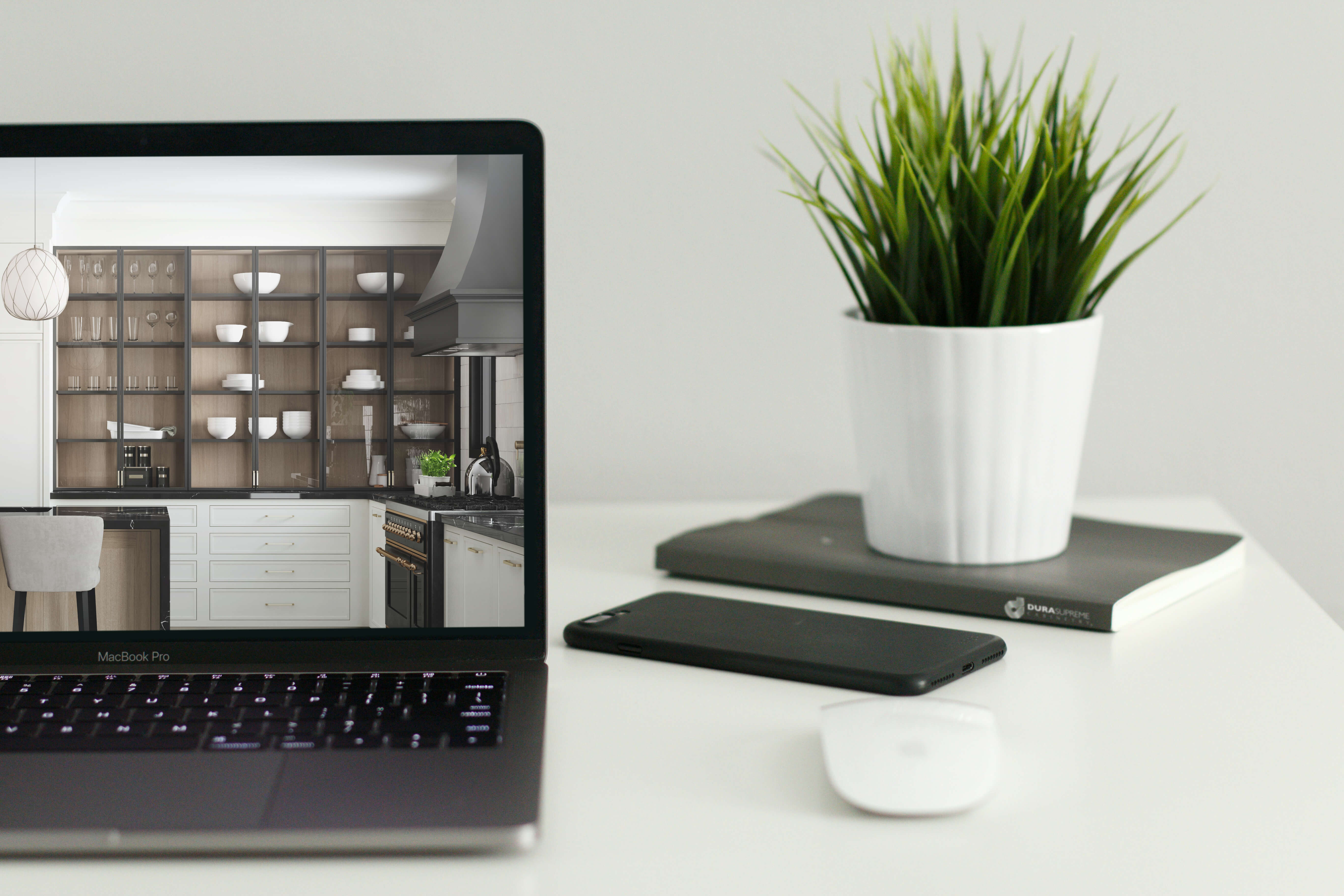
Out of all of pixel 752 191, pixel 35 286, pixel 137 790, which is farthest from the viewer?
pixel 752 191

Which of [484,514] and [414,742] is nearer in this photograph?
[414,742]

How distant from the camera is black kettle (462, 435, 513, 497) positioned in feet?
2.22

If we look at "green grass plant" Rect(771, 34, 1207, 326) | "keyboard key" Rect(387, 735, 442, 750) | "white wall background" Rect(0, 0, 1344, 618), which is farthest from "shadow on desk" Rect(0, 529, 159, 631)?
"white wall background" Rect(0, 0, 1344, 618)

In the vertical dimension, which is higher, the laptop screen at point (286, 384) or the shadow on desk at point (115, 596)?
the laptop screen at point (286, 384)

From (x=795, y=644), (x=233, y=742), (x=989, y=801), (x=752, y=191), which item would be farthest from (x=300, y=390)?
(x=752, y=191)

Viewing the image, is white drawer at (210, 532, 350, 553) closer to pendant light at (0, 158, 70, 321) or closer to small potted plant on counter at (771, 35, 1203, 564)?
pendant light at (0, 158, 70, 321)

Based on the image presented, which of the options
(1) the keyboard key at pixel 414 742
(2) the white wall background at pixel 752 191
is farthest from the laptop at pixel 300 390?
(2) the white wall background at pixel 752 191

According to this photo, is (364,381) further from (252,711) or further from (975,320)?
(975,320)

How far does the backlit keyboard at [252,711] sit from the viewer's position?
516mm

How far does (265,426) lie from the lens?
2.18ft

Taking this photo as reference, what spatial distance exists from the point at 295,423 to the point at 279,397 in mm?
19

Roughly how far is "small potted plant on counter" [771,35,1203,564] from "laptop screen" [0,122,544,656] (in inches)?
12.4

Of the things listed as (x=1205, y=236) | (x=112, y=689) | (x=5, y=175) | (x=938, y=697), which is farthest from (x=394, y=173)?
(x=1205, y=236)

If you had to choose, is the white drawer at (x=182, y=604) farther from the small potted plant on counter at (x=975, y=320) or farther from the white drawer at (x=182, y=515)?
the small potted plant on counter at (x=975, y=320)
